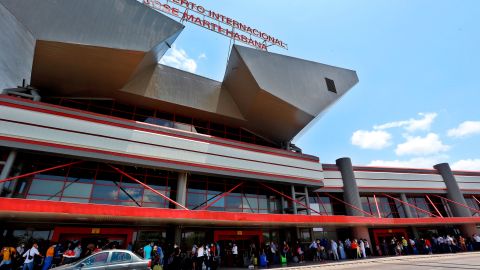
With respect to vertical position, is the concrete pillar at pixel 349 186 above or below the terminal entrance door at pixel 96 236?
above

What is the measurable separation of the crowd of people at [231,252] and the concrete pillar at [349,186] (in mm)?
3905

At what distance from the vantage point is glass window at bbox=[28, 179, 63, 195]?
52.3 ft

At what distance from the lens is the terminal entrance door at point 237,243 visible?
19422mm

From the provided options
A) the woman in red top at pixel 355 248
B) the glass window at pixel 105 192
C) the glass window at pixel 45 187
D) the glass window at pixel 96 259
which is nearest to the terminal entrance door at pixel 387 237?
the woman in red top at pixel 355 248

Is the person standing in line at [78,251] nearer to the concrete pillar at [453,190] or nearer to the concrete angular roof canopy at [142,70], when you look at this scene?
the concrete angular roof canopy at [142,70]

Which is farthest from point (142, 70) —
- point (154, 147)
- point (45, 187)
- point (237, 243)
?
point (237, 243)

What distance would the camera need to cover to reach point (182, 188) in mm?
18844

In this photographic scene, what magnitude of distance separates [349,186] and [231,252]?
15.1 m

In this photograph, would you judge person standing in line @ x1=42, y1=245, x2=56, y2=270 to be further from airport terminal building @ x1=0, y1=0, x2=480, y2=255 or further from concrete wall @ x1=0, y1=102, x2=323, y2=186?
concrete wall @ x1=0, y1=102, x2=323, y2=186

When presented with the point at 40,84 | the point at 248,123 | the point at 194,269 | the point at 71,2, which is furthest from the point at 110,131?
the point at 248,123

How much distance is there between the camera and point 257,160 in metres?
22.5

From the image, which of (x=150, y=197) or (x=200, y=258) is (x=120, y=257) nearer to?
(x=200, y=258)

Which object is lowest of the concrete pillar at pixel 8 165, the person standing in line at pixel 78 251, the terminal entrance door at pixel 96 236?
the person standing in line at pixel 78 251

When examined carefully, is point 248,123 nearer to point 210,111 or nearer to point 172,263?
point 210,111
